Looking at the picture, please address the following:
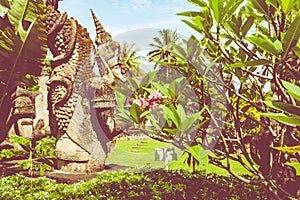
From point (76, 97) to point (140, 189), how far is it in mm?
2878

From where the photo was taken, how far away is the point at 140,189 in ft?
14.5

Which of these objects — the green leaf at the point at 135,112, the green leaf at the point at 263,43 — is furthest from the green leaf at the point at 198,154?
the green leaf at the point at 263,43

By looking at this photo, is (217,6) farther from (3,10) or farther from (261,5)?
(3,10)

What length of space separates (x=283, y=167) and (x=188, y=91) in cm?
83

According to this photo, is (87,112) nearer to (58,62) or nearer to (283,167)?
(58,62)

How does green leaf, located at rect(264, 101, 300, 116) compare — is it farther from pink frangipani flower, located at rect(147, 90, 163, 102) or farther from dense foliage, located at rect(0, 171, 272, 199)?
dense foliage, located at rect(0, 171, 272, 199)

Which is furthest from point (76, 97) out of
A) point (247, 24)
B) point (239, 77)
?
point (247, 24)

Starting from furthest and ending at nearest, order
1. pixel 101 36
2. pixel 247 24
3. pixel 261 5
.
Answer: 1. pixel 101 36
2. pixel 247 24
3. pixel 261 5

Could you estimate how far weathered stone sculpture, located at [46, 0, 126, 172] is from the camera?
21.4 ft

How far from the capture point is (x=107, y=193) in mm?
4348

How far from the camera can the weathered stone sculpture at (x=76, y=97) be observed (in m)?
6.51

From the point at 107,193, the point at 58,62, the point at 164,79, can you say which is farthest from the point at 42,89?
the point at 164,79

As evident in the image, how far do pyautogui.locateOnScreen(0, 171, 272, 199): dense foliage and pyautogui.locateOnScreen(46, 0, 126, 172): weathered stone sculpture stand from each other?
1.89m

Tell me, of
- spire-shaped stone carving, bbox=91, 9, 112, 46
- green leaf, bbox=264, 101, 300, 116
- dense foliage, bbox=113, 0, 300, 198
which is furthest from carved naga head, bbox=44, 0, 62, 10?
green leaf, bbox=264, 101, 300, 116
